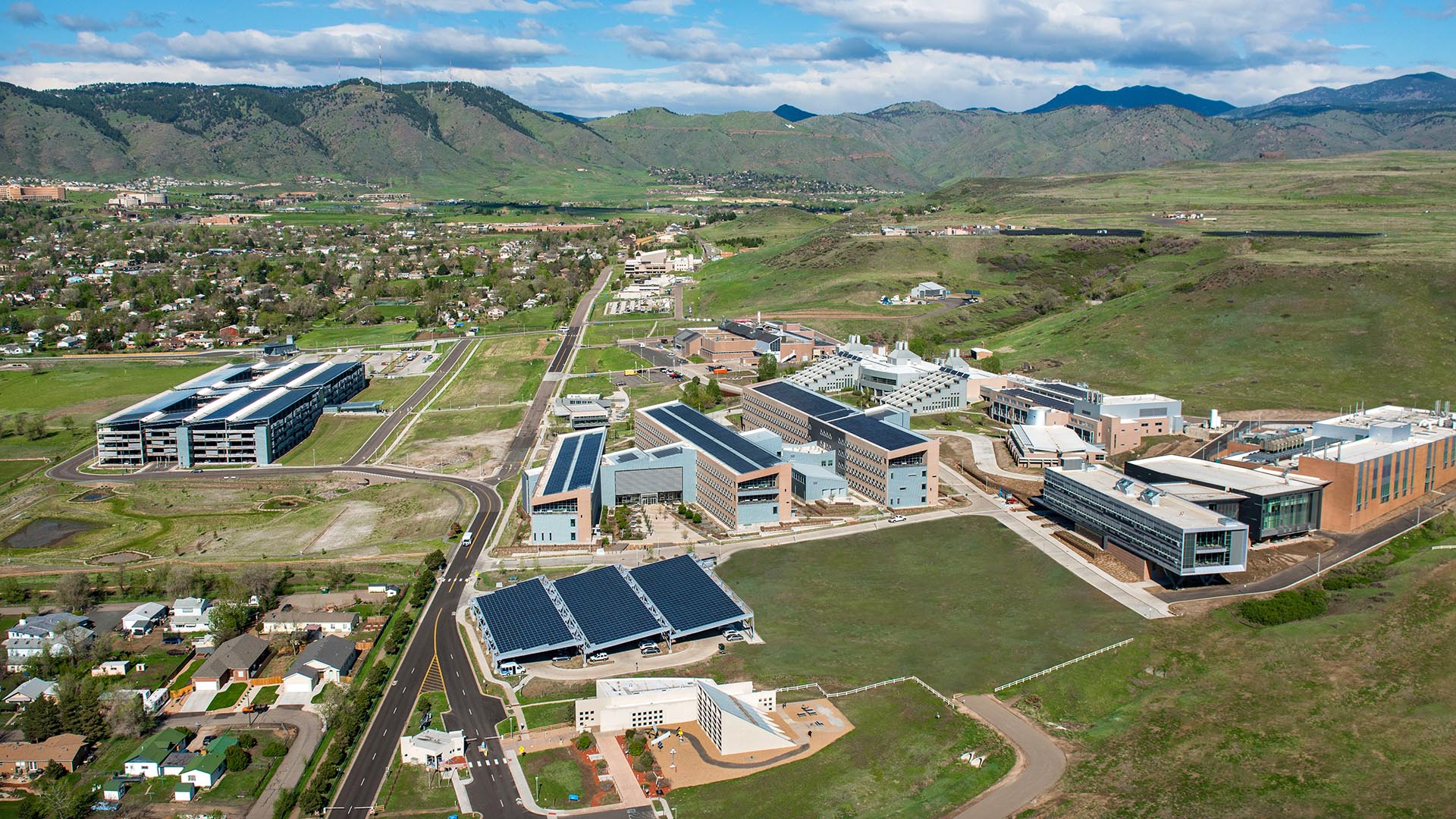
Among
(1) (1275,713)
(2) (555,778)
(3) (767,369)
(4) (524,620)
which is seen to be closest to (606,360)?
(3) (767,369)

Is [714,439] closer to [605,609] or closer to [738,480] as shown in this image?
[738,480]

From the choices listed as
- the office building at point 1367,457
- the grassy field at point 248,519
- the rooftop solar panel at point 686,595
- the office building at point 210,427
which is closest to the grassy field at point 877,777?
the rooftop solar panel at point 686,595

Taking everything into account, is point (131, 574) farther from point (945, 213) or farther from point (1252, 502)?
point (945, 213)

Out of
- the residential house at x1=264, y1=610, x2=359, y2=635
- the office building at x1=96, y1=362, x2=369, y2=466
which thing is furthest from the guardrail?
the office building at x1=96, y1=362, x2=369, y2=466

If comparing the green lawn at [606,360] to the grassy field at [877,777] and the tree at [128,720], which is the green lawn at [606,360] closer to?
Result: the tree at [128,720]

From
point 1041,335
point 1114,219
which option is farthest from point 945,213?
point 1041,335
